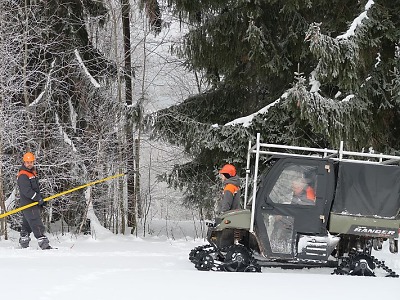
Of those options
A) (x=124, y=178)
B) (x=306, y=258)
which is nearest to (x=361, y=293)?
(x=306, y=258)

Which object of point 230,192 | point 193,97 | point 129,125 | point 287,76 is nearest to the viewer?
point 230,192

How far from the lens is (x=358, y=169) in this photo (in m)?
8.24

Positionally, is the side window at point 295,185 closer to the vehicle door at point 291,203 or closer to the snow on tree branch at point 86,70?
the vehicle door at point 291,203

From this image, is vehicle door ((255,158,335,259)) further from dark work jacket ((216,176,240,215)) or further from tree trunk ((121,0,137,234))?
tree trunk ((121,0,137,234))

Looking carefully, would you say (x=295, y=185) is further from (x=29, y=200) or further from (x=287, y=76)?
(x=287, y=76)

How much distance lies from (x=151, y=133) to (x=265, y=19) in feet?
13.2

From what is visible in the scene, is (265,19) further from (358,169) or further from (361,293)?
(361,293)

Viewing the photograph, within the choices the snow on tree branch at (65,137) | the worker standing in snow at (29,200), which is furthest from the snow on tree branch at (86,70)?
the worker standing in snow at (29,200)

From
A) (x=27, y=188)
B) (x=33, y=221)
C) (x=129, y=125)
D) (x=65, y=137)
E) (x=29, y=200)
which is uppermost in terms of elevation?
(x=129, y=125)

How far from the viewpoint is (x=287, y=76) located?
14.2 m

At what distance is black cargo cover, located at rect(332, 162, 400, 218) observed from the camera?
26.9 ft

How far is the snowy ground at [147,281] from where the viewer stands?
6.12m

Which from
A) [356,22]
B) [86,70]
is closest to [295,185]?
[356,22]

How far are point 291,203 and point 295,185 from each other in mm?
267
